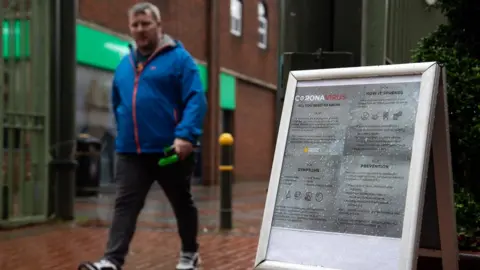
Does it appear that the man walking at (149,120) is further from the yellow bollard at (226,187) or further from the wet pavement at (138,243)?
the yellow bollard at (226,187)

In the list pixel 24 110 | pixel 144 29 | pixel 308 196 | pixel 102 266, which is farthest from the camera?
pixel 24 110

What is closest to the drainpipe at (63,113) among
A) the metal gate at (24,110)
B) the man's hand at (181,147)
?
the metal gate at (24,110)

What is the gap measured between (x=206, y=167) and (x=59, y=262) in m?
12.7

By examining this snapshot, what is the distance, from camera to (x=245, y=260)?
544 cm

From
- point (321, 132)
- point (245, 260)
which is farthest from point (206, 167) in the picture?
point (321, 132)

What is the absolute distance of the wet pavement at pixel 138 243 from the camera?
5320 mm

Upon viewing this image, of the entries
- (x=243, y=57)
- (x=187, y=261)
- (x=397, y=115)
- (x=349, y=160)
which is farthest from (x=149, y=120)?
(x=243, y=57)

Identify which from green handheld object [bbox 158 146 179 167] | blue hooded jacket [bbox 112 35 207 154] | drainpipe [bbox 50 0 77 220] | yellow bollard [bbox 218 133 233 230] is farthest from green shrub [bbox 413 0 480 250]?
drainpipe [bbox 50 0 77 220]

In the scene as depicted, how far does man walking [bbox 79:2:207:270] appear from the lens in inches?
173

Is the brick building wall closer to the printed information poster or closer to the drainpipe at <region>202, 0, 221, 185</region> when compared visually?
the drainpipe at <region>202, 0, 221, 185</region>

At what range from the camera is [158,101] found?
445 cm

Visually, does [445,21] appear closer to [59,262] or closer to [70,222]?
[59,262]

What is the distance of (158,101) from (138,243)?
2323 millimetres

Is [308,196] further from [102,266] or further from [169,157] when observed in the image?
[102,266]
